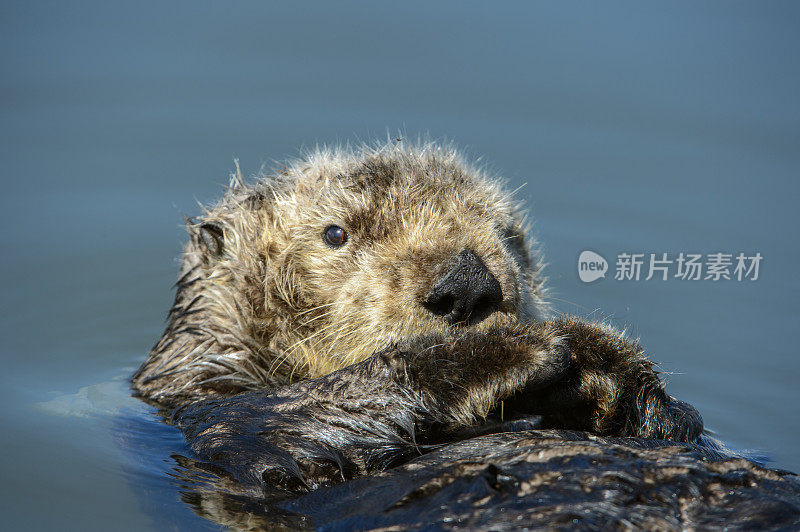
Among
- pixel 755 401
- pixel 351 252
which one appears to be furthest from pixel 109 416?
pixel 755 401

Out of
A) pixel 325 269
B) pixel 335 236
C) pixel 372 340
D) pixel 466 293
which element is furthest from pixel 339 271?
pixel 466 293

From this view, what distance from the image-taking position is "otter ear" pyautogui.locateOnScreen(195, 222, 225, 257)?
13.1 ft

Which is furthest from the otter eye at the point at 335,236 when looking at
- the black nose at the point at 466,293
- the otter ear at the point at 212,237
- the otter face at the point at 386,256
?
the black nose at the point at 466,293

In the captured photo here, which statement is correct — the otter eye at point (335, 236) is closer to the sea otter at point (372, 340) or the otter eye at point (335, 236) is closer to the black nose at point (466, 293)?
the sea otter at point (372, 340)

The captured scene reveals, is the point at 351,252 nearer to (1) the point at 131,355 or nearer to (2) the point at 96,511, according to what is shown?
(2) the point at 96,511

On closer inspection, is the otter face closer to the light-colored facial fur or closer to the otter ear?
the light-colored facial fur

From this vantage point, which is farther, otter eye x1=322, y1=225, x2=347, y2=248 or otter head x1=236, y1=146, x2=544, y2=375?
otter eye x1=322, y1=225, x2=347, y2=248

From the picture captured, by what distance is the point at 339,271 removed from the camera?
364 centimetres

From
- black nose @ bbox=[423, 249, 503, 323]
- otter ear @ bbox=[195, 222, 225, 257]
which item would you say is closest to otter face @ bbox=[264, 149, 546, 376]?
black nose @ bbox=[423, 249, 503, 323]

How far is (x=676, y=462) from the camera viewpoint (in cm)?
248

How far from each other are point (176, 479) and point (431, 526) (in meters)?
1.26

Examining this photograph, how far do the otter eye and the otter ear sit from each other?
0.54m

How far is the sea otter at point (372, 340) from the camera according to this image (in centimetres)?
291

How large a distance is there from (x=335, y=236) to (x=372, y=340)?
59 cm
